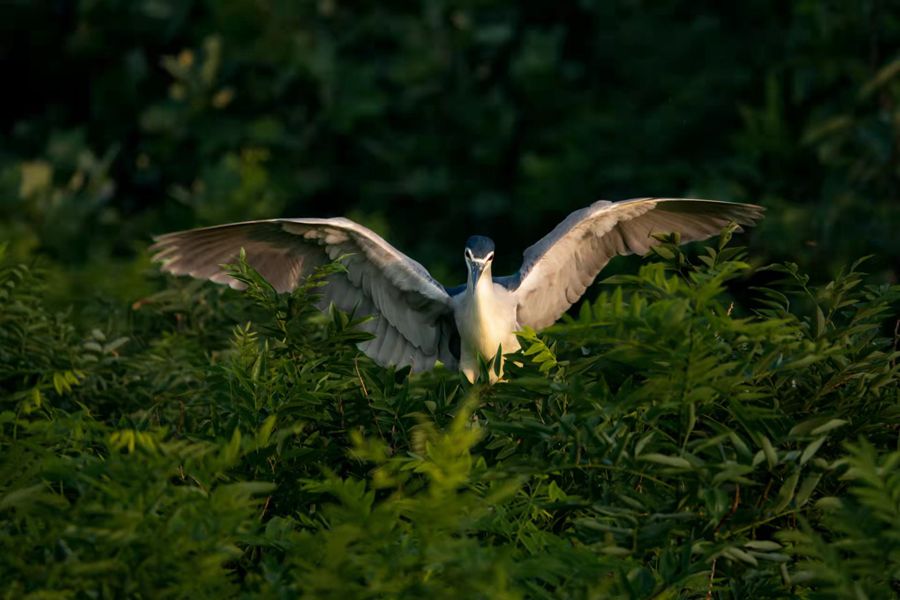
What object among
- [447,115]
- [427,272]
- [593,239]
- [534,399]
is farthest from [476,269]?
[447,115]

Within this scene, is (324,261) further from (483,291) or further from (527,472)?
(527,472)

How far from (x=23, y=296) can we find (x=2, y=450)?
4.37 ft

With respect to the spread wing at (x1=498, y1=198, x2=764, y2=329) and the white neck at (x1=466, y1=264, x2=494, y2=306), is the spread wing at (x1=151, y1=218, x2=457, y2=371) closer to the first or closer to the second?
the white neck at (x1=466, y1=264, x2=494, y2=306)

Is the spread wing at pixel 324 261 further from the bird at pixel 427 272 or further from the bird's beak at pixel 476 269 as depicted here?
the bird's beak at pixel 476 269

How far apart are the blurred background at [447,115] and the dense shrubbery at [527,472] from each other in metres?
7.24

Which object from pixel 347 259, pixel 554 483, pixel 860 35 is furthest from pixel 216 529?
pixel 860 35

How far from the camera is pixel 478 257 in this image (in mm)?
6098

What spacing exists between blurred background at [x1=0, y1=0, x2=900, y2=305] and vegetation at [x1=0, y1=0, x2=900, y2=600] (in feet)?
0.18

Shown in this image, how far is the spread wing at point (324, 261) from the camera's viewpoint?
5.87 metres

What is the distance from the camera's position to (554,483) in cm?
369

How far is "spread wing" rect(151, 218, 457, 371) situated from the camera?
231 inches

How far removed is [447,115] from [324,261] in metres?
8.01

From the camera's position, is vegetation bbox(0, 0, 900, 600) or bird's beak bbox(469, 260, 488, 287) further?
bird's beak bbox(469, 260, 488, 287)

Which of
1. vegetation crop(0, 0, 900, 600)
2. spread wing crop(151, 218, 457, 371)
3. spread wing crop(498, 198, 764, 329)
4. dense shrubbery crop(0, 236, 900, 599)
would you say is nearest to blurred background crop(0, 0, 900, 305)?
vegetation crop(0, 0, 900, 600)
